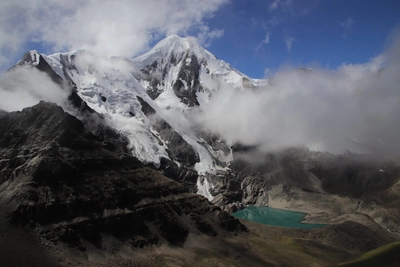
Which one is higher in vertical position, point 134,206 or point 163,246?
point 134,206

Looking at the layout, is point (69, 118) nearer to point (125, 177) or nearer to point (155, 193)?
point (125, 177)

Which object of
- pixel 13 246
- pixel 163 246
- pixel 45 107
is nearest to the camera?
pixel 13 246

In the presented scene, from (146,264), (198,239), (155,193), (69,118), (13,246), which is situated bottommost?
(13,246)

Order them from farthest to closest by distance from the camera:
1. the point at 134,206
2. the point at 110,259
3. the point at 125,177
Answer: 1. the point at 125,177
2. the point at 134,206
3. the point at 110,259

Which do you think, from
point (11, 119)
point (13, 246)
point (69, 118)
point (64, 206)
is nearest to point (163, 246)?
point (64, 206)

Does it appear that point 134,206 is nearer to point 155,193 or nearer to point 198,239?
point 155,193

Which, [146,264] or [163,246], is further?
[163,246]
